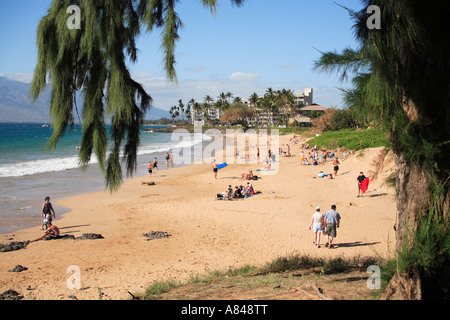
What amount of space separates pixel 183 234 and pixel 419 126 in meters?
10.2

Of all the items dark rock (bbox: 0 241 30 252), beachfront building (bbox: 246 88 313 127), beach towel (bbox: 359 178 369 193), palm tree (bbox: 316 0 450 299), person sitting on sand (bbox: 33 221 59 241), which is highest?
beachfront building (bbox: 246 88 313 127)

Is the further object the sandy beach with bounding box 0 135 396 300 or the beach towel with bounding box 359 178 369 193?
the beach towel with bounding box 359 178 369 193

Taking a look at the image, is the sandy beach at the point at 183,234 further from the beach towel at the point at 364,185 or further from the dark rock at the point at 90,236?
the beach towel at the point at 364,185

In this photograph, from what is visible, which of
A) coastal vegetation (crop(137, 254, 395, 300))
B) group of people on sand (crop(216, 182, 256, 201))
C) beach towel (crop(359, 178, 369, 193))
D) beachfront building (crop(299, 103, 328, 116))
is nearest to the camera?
coastal vegetation (crop(137, 254, 395, 300))

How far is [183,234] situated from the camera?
41.4 feet

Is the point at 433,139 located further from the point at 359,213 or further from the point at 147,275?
the point at 359,213

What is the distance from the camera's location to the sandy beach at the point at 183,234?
8461 millimetres

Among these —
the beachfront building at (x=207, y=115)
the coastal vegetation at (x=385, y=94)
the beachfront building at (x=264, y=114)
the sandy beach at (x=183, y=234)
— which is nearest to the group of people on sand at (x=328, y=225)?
the sandy beach at (x=183, y=234)

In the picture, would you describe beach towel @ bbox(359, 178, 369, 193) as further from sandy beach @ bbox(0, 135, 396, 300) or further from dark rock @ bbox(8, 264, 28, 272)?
dark rock @ bbox(8, 264, 28, 272)

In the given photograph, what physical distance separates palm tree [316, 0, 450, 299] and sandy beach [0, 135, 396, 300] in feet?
1.21

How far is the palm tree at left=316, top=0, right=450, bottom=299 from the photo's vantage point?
11.2ft

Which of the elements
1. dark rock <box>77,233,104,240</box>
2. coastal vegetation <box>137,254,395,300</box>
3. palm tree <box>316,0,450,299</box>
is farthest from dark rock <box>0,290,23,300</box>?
palm tree <box>316,0,450,299</box>

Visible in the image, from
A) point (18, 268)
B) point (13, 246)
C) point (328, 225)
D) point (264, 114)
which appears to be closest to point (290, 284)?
point (328, 225)

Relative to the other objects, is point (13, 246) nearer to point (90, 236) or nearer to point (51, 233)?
point (51, 233)
